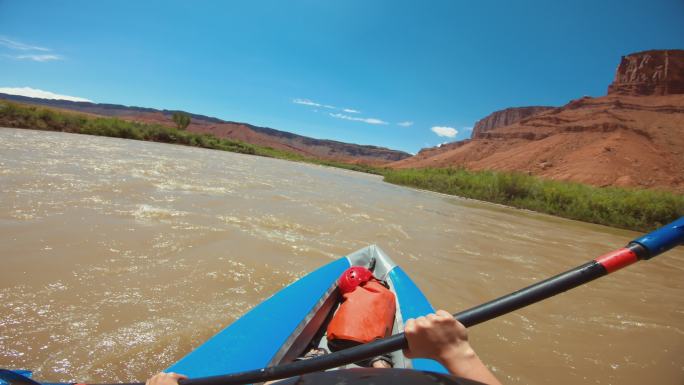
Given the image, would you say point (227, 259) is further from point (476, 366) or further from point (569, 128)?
point (569, 128)

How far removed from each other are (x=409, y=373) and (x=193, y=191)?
8.38m

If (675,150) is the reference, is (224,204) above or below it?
below

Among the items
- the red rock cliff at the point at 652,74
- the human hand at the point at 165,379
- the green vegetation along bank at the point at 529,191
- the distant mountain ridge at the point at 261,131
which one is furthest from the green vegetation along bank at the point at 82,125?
the distant mountain ridge at the point at 261,131

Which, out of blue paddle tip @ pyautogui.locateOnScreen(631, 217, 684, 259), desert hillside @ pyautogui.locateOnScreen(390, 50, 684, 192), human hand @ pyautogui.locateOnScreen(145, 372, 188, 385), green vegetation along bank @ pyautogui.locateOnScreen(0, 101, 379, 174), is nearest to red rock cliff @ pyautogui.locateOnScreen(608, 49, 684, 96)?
desert hillside @ pyautogui.locateOnScreen(390, 50, 684, 192)

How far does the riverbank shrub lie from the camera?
38.2 feet

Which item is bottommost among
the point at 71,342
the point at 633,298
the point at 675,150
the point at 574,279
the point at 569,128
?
the point at 71,342

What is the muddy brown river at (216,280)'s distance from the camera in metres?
2.44

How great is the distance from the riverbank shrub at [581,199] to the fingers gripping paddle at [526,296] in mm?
14614

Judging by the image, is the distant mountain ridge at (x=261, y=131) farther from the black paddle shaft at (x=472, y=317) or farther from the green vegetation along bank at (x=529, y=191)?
the black paddle shaft at (x=472, y=317)

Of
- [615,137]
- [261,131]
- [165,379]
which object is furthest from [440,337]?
[261,131]

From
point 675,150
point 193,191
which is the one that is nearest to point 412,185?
point 193,191

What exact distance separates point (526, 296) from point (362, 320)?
1.44 metres

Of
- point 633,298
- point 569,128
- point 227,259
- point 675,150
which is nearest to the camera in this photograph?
point 227,259

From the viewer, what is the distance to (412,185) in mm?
23438
